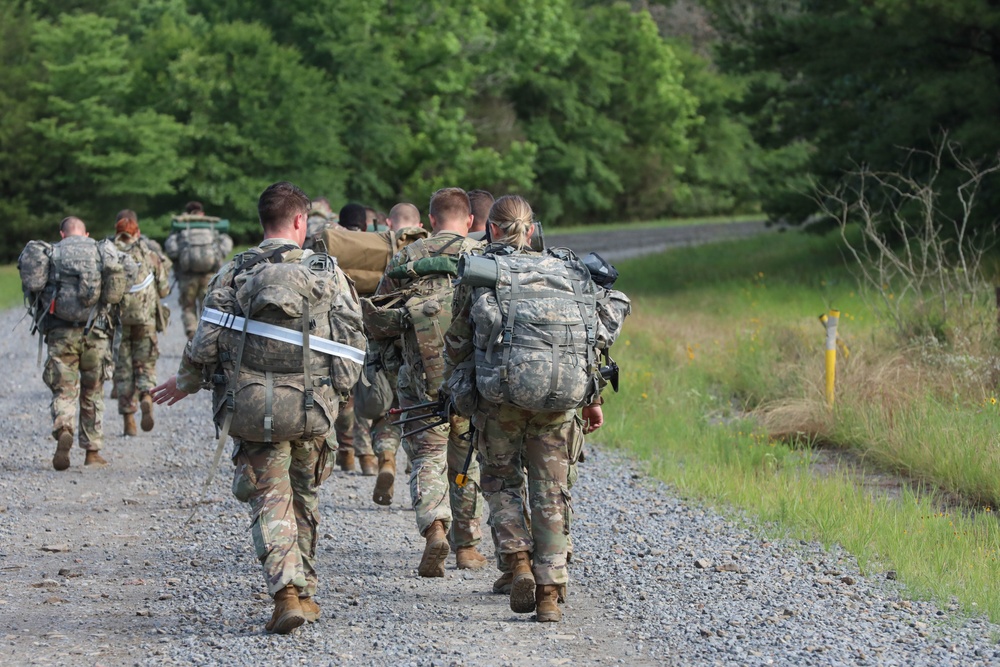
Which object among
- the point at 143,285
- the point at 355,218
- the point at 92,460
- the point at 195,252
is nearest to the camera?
the point at 92,460

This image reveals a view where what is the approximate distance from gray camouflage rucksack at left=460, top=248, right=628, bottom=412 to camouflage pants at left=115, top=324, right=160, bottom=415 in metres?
6.50

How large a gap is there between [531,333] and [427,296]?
153 cm

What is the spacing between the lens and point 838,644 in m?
5.78

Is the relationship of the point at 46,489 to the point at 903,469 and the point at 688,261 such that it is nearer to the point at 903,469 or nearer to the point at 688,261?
the point at 903,469

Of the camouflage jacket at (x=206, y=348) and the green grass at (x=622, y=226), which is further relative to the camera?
the green grass at (x=622, y=226)

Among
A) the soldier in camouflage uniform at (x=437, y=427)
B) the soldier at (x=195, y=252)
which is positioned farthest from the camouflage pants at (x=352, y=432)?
the soldier at (x=195, y=252)

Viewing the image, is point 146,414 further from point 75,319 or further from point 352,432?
point 352,432

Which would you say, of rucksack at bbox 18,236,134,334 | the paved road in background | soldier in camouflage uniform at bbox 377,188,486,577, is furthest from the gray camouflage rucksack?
the paved road in background

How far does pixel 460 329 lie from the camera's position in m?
6.10

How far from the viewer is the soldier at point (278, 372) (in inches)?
231

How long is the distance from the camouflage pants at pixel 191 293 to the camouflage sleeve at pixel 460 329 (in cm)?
1050

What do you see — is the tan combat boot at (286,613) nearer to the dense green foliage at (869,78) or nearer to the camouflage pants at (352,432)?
the camouflage pants at (352,432)

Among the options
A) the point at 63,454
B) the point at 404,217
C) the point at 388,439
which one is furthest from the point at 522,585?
the point at 63,454

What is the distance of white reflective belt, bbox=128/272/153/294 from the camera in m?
11.5
